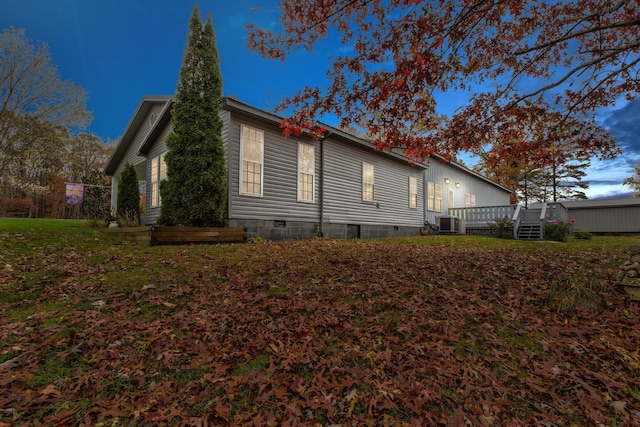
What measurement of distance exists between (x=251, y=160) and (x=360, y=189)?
5034 mm

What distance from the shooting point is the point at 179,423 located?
1851 mm

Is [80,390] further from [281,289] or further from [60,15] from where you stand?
[60,15]

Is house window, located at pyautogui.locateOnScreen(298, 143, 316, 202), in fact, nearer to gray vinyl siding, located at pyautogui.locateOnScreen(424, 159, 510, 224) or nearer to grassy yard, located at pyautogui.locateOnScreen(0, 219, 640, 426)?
grassy yard, located at pyautogui.locateOnScreen(0, 219, 640, 426)

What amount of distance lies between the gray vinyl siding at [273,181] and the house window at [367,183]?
2651 millimetres

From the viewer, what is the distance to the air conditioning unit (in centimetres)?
1602

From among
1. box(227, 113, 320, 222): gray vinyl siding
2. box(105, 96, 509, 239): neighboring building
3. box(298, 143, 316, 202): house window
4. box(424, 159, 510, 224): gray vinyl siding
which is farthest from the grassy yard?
box(424, 159, 510, 224): gray vinyl siding

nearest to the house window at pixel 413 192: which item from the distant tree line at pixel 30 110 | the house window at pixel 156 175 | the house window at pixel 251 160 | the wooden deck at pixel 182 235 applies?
the house window at pixel 251 160

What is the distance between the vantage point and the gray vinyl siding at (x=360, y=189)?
1119cm

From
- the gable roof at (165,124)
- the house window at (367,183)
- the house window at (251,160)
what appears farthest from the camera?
the house window at (367,183)

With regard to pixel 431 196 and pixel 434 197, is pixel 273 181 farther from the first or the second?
pixel 434 197

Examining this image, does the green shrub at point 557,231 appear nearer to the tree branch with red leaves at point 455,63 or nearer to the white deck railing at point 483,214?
the white deck railing at point 483,214

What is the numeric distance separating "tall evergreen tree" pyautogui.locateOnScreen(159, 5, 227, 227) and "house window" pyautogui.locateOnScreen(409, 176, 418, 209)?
9.95 meters

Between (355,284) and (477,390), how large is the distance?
84.8 inches

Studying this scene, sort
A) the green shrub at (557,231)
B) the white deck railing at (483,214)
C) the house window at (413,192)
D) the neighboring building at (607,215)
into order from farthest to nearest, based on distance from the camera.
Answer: the neighboring building at (607,215) < the white deck railing at (483,214) < the house window at (413,192) < the green shrub at (557,231)
